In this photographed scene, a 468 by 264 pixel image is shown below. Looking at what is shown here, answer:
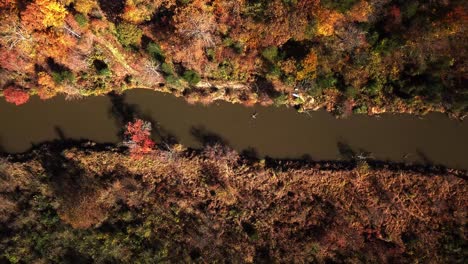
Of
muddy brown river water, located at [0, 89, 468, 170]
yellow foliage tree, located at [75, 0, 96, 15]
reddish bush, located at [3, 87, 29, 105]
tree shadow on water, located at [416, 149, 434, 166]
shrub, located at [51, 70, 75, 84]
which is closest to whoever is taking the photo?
yellow foliage tree, located at [75, 0, 96, 15]

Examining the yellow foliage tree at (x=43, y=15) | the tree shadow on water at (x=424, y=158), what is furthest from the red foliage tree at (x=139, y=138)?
the tree shadow on water at (x=424, y=158)

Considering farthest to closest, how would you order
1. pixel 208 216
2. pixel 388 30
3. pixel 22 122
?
1. pixel 22 122
2. pixel 208 216
3. pixel 388 30

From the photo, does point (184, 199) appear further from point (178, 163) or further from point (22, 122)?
point (22, 122)

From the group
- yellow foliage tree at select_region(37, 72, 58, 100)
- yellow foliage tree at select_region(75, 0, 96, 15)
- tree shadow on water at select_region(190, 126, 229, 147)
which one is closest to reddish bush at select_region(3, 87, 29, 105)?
yellow foliage tree at select_region(37, 72, 58, 100)

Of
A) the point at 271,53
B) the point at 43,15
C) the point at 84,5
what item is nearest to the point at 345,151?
the point at 271,53

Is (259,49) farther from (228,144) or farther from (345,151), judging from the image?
(345,151)

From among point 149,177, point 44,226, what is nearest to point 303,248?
point 149,177

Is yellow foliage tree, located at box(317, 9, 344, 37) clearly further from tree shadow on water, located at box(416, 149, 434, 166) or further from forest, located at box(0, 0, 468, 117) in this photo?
tree shadow on water, located at box(416, 149, 434, 166)
